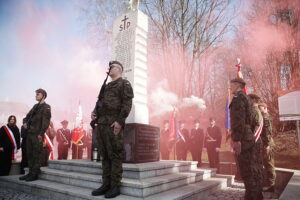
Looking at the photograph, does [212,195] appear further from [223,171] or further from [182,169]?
[223,171]

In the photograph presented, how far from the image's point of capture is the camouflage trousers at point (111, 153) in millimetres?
3754

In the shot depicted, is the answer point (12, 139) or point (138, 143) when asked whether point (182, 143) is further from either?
point (12, 139)

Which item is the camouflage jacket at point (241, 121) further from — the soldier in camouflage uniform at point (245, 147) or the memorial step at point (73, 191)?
the memorial step at point (73, 191)

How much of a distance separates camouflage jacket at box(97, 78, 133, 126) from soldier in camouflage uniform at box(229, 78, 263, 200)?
193 cm

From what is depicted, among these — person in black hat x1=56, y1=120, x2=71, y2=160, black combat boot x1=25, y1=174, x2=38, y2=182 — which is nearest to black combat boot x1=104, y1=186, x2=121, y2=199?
black combat boot x1=25, y1=174, x2=38, y2=182

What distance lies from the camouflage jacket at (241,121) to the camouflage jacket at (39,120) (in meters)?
4.20

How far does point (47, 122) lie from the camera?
18.1 feet

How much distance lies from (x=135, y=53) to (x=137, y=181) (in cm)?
348

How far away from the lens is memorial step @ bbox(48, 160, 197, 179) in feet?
14.6

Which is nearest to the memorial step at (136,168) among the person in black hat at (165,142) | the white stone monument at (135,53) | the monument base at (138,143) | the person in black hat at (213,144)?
the monument base at (138,143)

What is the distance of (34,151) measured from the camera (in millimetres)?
5320

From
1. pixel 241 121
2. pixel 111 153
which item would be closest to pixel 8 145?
pixel 111 153

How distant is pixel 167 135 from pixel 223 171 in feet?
10.1

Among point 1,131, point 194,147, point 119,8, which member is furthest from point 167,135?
point 119,8
